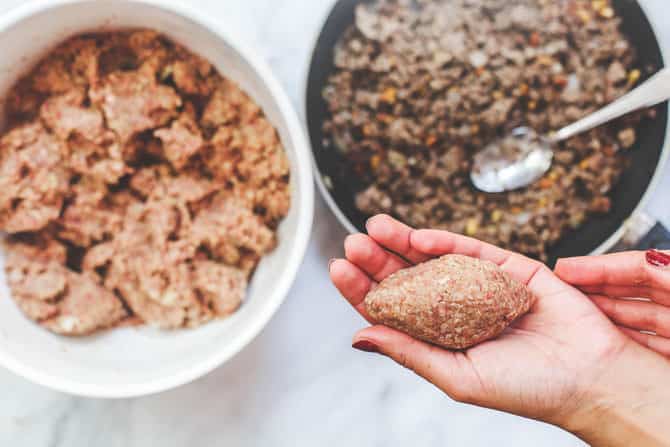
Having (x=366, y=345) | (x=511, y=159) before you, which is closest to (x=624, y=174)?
(x=511, y=159)

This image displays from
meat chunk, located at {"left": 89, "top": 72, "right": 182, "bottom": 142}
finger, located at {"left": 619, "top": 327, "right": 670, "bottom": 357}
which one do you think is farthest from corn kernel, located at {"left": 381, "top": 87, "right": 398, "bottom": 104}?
finger, located at {"left": 619, "top": 327, "right": 670, "bottom": 357}

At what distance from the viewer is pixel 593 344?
1238mm

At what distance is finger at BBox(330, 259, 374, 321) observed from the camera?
51.4 inches

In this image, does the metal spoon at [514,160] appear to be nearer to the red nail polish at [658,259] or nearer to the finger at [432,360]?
→ the red nail polish at [658,259]

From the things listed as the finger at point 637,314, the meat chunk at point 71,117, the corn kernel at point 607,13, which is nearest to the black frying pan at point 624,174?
the corn kernel at point 607,13

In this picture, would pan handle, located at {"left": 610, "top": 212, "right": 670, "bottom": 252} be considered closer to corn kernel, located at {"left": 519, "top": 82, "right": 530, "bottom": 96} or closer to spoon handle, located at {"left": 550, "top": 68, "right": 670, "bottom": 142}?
spoon handle, located at {"left": 550, "top": 68, "right": 670, "bottom": 142}

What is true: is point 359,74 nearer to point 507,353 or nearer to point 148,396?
point 507,353

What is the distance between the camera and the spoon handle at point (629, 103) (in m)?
1.37

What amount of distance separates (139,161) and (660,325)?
1120 mm

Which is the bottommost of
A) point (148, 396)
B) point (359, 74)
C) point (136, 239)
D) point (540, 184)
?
point (148, 396)

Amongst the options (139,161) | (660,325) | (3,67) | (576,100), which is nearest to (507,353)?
(660,325)

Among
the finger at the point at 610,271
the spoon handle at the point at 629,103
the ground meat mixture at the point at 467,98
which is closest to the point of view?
the finger at the point at 610,271

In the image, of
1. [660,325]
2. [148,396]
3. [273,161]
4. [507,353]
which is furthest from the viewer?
[148,396]

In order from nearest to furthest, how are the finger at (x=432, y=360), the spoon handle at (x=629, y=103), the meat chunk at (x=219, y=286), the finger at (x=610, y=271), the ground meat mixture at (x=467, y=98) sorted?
the finger at (x=432, y=360)
the finger at (x=610, y=271)
the spoon handle at (x=629, y=103)
the meat chunk at (x=219, y=286)
the ground meat mixture at (x=467, y=98)
